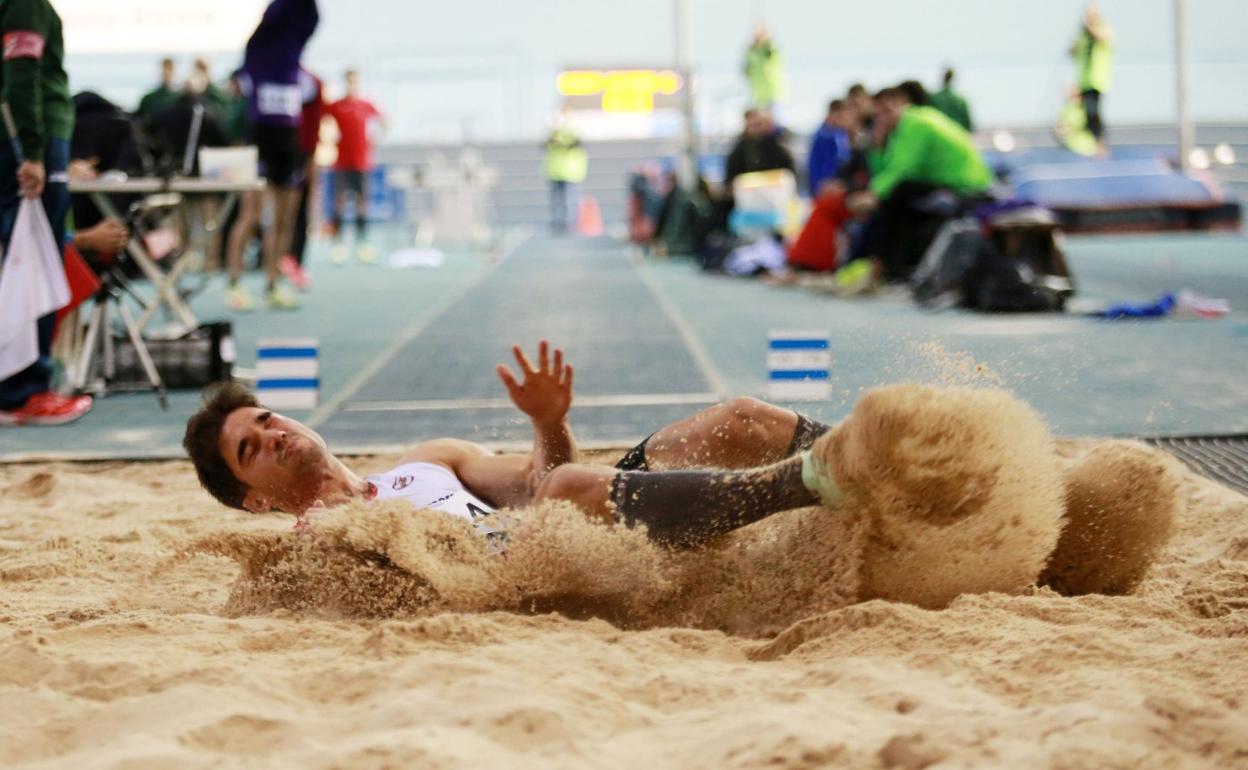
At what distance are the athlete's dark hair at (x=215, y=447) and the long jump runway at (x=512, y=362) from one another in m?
2.08

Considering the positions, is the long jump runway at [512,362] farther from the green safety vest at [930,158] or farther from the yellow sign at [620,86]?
the yellow sign at [620,86]

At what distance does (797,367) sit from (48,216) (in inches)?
138

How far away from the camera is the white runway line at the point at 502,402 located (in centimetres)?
697

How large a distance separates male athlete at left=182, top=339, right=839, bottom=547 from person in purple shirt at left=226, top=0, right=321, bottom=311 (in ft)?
27.4

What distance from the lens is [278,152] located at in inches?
474

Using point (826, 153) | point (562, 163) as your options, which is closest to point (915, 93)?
point (826, 153)

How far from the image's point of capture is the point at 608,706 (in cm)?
258

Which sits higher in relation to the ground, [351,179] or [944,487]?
[944,487]

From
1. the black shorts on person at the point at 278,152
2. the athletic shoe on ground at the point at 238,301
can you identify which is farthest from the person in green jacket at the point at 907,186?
the athletic shoe on ground at the point at 238,301

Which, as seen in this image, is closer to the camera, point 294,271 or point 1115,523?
point 1115,523

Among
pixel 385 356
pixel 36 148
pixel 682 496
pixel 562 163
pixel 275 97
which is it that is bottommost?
pixel 562 163

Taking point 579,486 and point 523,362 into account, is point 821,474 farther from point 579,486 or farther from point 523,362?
point 523,362

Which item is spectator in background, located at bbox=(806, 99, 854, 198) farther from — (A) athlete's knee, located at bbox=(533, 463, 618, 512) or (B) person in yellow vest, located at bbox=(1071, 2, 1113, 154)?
(A) athlete's knee, located at bbox=(533, 463, 618, 512)

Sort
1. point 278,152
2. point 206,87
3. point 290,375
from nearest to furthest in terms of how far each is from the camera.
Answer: point 290,375
point 278,152
point 206,87
